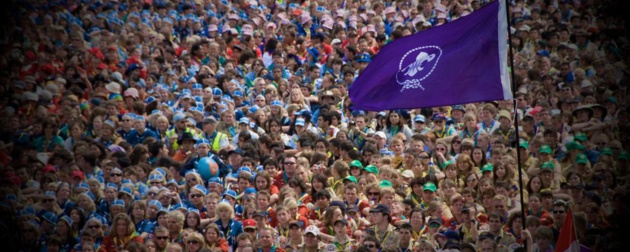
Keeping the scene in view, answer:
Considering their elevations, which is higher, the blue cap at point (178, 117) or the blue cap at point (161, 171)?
the blue cap at point (178, 117)

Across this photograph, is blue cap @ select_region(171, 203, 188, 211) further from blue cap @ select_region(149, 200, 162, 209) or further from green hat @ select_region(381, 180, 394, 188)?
green hat @ select_region(381, 180, 394, 188)

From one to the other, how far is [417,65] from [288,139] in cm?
632

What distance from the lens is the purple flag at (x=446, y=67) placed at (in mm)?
12602

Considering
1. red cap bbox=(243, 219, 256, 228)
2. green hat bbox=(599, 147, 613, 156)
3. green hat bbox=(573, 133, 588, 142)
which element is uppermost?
green hat bbox=(573, 133, 588, 142)

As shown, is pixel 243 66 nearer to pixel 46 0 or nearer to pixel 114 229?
pixel 46 0

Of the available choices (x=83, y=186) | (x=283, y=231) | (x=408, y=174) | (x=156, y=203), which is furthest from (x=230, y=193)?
(x=408, y=174)

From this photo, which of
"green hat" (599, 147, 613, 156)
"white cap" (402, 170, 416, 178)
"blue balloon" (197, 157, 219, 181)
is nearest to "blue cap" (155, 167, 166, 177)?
"blue balloon" (197, 157, 219, 181)

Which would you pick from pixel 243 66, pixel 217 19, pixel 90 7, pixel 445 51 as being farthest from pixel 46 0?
pixel 445 51

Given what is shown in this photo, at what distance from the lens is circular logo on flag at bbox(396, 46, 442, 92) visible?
13172 mm

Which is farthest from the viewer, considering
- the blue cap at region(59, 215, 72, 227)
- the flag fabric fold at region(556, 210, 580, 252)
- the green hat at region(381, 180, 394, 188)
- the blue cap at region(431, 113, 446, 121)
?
the blue cap at region(431, 113, 446, 121)

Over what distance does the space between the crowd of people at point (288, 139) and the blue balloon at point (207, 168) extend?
0.11 ft

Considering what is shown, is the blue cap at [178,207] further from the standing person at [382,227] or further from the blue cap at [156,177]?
the standing person at [382,227]

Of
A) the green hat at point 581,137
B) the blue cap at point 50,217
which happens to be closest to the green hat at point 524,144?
the green hat at point 581,137

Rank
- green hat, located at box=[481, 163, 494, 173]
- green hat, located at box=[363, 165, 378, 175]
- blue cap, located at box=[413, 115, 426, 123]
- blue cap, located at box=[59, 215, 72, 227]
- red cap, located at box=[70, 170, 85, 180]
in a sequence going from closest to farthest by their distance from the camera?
blue cap, located at box=[59, 215, 72, 227] < green hat, located at box=[481, 163, 494, 173] < green hat, located at box=[363, 165, 378, 175] < red cap, located at box=[70, 170, 85, 180] < blue cap, located at box=[413, 115, 426, 123]
